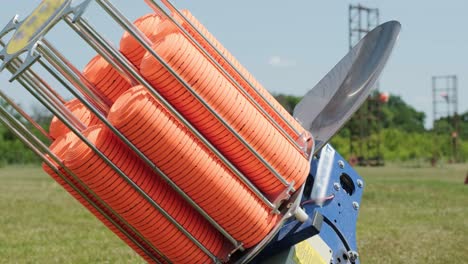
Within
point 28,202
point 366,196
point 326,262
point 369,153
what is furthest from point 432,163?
point 326,262

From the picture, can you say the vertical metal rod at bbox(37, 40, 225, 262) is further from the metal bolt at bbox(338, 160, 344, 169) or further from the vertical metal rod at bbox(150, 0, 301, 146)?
the metal bolt at bbox(338, 160, 344, 169)

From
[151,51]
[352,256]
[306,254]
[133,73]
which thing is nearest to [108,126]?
[133,73]

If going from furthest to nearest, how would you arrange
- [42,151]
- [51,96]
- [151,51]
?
[42,151], [51,96], [151,51]

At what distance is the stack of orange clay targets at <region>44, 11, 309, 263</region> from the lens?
4066 mm

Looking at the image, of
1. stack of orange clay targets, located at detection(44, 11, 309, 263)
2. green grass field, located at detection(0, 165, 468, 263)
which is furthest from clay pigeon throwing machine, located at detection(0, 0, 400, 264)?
green grass field, located at detection(0, 165, 468, 263)

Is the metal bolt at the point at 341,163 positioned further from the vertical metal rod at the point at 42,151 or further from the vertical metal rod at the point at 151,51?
the vertical metal rod at the point at 42,151

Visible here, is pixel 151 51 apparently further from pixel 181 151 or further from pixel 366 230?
pixel 366 230

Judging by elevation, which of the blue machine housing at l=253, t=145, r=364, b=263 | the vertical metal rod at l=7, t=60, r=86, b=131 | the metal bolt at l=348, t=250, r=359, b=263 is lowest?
the metal bolt at l=348, t=250, r=359, b=263

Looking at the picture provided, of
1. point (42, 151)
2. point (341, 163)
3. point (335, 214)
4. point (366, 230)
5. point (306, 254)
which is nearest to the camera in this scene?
point (42, 151)

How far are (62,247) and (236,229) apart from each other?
5452 mm

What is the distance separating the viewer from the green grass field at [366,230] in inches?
336

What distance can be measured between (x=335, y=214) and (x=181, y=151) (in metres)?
1.25

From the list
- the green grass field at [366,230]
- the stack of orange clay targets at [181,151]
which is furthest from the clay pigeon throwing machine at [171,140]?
the green grass field at [366,230]

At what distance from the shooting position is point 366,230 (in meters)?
10.8
